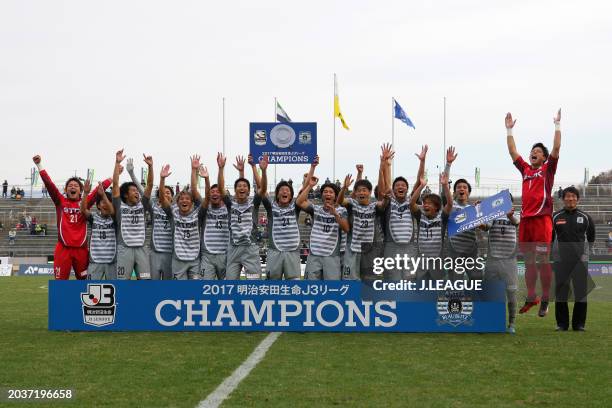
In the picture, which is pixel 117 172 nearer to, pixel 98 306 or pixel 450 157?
pixel 98 306

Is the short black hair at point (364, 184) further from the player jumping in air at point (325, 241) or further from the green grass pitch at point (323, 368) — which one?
the green grass pitch at point (323, 368)

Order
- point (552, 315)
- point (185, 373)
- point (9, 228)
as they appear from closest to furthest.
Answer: point (185, 373), point (552, 315), point (9, 228)

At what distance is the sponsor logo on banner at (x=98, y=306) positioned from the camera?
37.9 feet

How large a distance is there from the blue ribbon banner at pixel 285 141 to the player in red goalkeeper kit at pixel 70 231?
72.4 feet

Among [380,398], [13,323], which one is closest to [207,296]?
[13,323]

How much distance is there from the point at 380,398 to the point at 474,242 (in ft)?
16.3

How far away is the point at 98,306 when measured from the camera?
11.6 metres

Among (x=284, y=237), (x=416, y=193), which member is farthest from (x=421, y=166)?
(x=284, y=237)

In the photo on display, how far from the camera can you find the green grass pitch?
6.75 m

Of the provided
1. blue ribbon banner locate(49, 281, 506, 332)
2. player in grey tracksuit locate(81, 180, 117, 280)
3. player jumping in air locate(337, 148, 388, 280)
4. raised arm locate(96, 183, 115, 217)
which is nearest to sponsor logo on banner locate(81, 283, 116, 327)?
blue ribbon banner locate(49, 281, 506, 332)

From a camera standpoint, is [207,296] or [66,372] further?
[207,296]

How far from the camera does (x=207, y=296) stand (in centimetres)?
1148

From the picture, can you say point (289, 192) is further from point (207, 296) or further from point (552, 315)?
point (552, 315)

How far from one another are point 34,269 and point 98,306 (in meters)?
27.0
